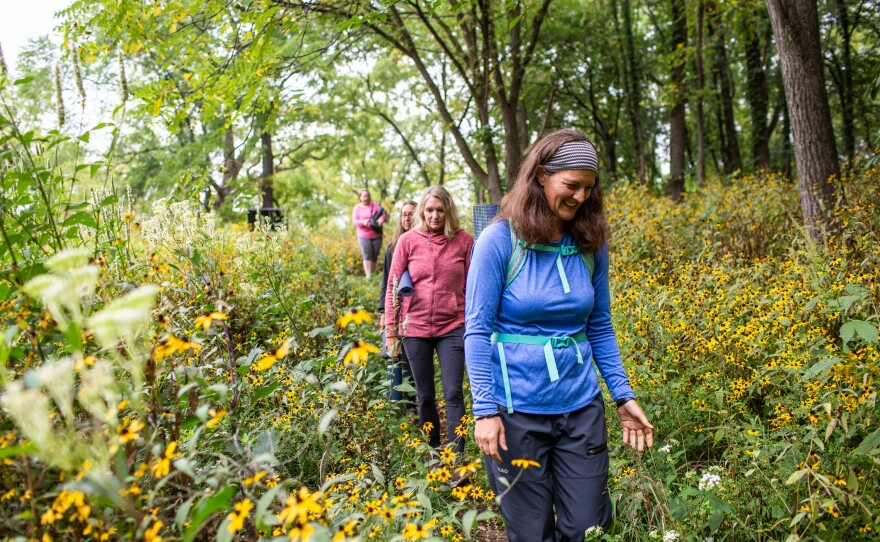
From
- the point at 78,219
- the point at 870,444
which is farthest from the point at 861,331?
the point at 78,219

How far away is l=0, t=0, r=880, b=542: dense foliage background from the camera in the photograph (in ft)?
4.70

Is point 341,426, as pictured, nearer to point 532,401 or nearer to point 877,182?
point 532,401

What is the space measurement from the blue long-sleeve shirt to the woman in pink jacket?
188 centimetres

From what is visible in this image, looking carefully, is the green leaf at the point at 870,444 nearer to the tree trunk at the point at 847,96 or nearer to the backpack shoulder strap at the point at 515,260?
the backpack shoulder strap at the point at 515,260

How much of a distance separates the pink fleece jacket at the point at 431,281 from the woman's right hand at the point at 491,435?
6.57ft

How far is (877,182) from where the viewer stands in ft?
16.9

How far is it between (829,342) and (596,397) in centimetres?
173

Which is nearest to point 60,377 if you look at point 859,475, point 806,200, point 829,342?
point 859,475

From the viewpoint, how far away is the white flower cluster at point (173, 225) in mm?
3941

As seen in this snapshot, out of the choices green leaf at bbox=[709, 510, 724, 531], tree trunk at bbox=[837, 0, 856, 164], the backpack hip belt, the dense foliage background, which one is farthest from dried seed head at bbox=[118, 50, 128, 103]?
tree trunk at bbox=[837, 0, 856, 164]

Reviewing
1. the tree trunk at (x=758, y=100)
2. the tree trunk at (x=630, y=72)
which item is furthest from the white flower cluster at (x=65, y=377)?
the tree trunk at (x=630, y=72)

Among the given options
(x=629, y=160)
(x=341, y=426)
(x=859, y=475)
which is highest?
A: (x=629, y=160)

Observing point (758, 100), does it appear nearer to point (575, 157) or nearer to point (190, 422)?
point (575, 157)

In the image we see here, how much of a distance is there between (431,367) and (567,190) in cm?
233
